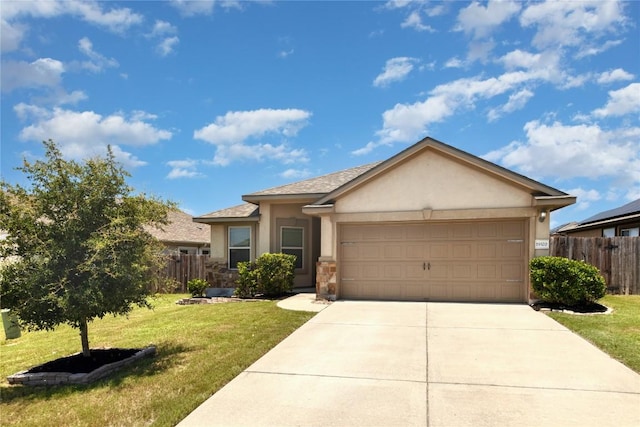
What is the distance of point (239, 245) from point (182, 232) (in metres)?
11.9

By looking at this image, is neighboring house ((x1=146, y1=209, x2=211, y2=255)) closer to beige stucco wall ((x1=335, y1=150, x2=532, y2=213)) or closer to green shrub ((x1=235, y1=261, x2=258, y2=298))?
green shrub ((x1=235, y1=261, x2=258, y2=298))

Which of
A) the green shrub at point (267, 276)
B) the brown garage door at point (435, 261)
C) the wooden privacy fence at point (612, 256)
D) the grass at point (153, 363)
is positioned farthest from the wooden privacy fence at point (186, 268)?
the wooden privacy fence at point (612, 256)

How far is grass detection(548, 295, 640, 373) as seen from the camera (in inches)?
234

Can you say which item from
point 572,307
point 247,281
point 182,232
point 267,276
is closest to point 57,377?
point 267,276

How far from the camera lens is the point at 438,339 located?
6.91 metres

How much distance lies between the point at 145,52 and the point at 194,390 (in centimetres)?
1067

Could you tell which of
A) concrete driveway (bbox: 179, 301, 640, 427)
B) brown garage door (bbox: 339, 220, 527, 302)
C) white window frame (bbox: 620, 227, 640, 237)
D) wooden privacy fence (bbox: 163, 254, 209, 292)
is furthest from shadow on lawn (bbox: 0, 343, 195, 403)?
white window frame (bbox: 620, 227, 640, 237)

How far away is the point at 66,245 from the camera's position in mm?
5508

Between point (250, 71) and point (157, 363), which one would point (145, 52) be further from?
point (157, 363)

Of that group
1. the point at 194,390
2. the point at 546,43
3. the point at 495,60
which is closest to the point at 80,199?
the point at 194,390

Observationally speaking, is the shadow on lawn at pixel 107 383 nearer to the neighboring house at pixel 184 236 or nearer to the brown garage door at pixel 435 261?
the brown garage door at pixel 435 261

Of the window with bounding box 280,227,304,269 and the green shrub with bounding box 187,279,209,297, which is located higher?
the window with bounding box 280,227,304,269

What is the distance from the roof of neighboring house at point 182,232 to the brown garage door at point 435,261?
14931 millimetres

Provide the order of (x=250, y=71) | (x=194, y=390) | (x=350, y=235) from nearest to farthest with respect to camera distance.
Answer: (x=194, y=390) < (x=350, y=235) < (x=250, y=71)
